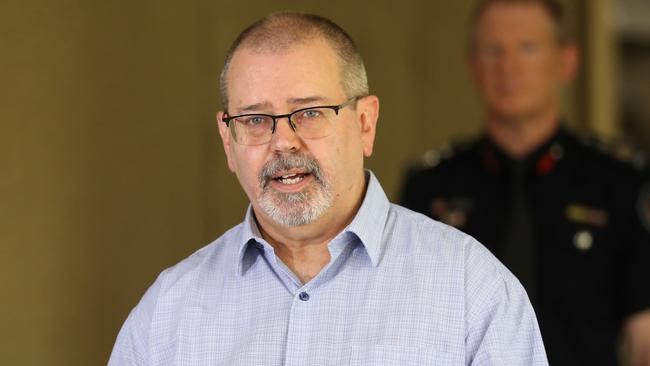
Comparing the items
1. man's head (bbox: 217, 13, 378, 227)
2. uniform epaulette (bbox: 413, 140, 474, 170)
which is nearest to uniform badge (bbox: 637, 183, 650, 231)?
uniform epaulette (bbox: 413, 140, 474, 170)

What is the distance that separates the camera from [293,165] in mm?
Result: 1978

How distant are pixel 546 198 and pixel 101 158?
53.3 inches

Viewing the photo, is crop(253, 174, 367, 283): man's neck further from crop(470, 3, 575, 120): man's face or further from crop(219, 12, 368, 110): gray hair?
crop(470, 3, 575, 120): man's face

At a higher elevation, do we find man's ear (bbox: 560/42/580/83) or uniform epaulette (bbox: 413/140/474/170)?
man's ear (bbox: 560/42/580/83)

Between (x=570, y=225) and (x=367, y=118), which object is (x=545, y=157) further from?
(x=367, y=118)

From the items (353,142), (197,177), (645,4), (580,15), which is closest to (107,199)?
(197,177)

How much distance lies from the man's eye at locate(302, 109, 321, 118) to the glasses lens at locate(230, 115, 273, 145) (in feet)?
0.22

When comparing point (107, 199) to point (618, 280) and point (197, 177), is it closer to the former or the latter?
point (197, 177)

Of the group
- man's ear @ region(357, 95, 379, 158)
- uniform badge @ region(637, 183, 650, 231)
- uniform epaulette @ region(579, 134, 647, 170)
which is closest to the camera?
man's ear @ region(357, 95, 379, 158)

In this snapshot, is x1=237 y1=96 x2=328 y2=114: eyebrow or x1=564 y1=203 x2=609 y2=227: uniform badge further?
x1=564 y1=203 x2=609 y2=227: uniform badge

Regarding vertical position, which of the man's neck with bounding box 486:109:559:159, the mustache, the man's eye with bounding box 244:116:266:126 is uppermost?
the man's eye with bounding box 244:116:266:126

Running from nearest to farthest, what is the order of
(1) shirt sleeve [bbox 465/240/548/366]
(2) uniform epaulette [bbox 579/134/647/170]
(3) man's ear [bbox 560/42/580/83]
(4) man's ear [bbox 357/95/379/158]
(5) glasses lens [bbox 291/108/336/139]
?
(1) shirt sleeve [bbox 465/240/548/366], (5) glasses lens [bbox 291/108/336/139], (4) man's ear [bbox 357/95/379/158], (2) uniform epaulette [bbox 579/134/647/170], (3) man's ear [bbox 560/42/580/83]

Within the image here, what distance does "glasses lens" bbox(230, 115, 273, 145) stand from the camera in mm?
2002

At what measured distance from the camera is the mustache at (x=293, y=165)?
1976 millimetres
